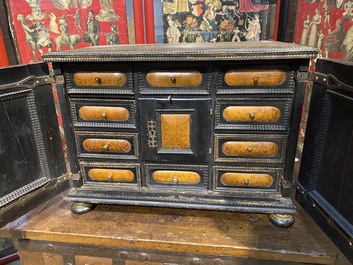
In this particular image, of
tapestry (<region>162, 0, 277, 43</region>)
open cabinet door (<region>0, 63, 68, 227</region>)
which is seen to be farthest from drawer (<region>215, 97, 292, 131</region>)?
open cabinet door (<region>0, 63, 68, 227</region>)

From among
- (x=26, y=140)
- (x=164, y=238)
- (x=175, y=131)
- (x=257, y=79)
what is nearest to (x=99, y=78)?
(x=175, y=131)

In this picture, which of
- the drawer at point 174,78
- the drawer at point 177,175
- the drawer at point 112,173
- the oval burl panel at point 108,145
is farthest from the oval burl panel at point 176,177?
the drawer at point 174,78

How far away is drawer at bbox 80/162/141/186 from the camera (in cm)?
150

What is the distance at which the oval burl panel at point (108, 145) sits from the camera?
57.1 inches

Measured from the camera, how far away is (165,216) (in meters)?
1.59

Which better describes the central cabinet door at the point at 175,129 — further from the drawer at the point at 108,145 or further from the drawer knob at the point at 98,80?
the drawer knob at the point at 98,80

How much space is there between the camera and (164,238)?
1.41 metres

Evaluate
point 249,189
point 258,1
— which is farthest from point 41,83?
point 258,1

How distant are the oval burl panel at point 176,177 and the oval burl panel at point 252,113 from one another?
0.39 metres

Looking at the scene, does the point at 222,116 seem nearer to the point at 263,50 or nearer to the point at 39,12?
the point at 263,50

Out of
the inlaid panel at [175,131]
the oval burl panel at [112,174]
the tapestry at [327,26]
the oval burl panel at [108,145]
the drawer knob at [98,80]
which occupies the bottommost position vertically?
the oval burl panel at [112,174]

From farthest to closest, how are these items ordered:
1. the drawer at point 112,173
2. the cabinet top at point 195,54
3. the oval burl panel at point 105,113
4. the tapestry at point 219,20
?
the tapestry at point 219,20 < the drawer at point 112,173 < the oval burl panel at point 105,113 < the cabinet top at point 195,54

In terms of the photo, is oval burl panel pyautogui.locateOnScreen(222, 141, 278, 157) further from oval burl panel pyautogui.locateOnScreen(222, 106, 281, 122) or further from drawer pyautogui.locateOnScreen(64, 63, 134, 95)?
drawer pyautogui.locateOnScreen(64, 63, 134, 95)

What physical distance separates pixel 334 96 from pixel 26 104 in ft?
5.17
